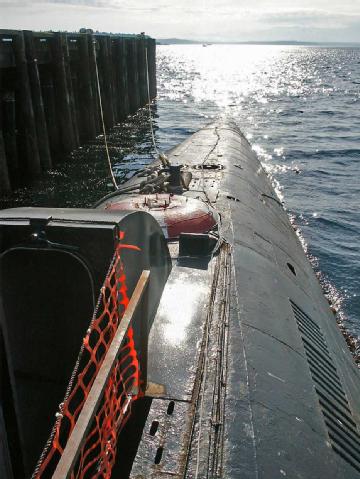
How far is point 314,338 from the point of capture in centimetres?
672

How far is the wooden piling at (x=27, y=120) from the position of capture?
1664cm

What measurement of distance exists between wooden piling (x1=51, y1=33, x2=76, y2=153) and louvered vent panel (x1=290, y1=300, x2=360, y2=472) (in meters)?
16.0

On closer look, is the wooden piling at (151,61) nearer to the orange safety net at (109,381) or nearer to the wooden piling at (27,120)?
the wooden piling at (27,120)

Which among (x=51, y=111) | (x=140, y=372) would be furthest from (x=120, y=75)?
(x=140, y=372)

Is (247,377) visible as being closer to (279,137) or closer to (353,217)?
(353,217)

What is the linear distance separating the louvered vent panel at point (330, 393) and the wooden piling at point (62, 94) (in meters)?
16.0

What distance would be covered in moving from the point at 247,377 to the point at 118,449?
1556 mm

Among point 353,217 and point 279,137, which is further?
point 279,137

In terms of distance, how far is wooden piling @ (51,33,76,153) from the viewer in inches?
771

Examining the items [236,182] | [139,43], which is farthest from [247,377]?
[139,43]

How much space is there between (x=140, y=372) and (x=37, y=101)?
15978 mm

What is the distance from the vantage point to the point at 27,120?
55.5 feet

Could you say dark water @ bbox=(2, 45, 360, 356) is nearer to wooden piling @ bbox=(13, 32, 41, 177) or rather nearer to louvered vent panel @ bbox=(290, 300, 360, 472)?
wooden piling @ bbox=(13, 32, 41, 177)

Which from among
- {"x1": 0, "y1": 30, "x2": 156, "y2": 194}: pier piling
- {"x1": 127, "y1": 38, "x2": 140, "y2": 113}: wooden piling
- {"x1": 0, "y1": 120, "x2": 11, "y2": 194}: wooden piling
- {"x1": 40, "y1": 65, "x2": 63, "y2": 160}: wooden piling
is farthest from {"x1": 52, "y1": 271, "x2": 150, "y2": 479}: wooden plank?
{"x1": 127, "y1": 38, "x2": 140, "y2": 113}: wooden piling
